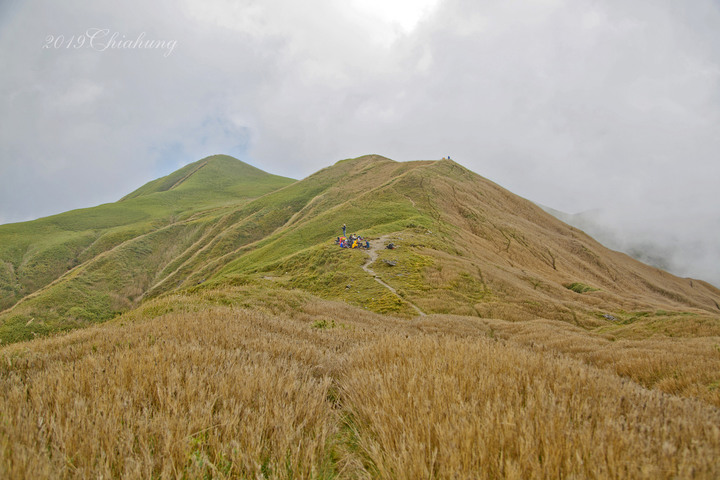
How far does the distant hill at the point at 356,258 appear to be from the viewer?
22.1m

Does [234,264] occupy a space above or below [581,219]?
below

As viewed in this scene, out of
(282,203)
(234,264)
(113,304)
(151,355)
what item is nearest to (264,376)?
(151,355)

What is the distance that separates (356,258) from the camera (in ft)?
82.6

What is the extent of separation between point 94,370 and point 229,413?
189cm

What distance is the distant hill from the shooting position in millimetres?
22094

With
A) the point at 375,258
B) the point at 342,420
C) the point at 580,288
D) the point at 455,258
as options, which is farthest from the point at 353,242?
the point at 342,420

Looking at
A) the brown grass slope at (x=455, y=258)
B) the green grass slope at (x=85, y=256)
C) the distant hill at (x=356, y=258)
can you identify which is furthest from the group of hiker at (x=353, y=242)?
the green grass slope at (x=85, y=256)

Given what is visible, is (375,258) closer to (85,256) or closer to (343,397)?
(343,397)

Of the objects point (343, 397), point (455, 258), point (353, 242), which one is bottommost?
point (343, 397)

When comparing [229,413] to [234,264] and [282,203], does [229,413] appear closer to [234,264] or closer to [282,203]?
[234,264]

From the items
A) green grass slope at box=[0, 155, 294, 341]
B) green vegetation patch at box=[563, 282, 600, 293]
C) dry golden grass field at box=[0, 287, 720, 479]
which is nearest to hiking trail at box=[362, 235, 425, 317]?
dry golden grass field at box=[0, 287, 720, 479]

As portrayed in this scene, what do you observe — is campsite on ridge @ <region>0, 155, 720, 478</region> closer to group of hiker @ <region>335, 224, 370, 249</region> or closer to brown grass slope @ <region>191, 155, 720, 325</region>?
brown grass slope @ <region>191, 155, 720, 325</region>

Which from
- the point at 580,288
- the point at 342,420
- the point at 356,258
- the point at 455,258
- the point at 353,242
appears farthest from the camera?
the point at 580,288

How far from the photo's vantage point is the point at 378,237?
31.0 m
